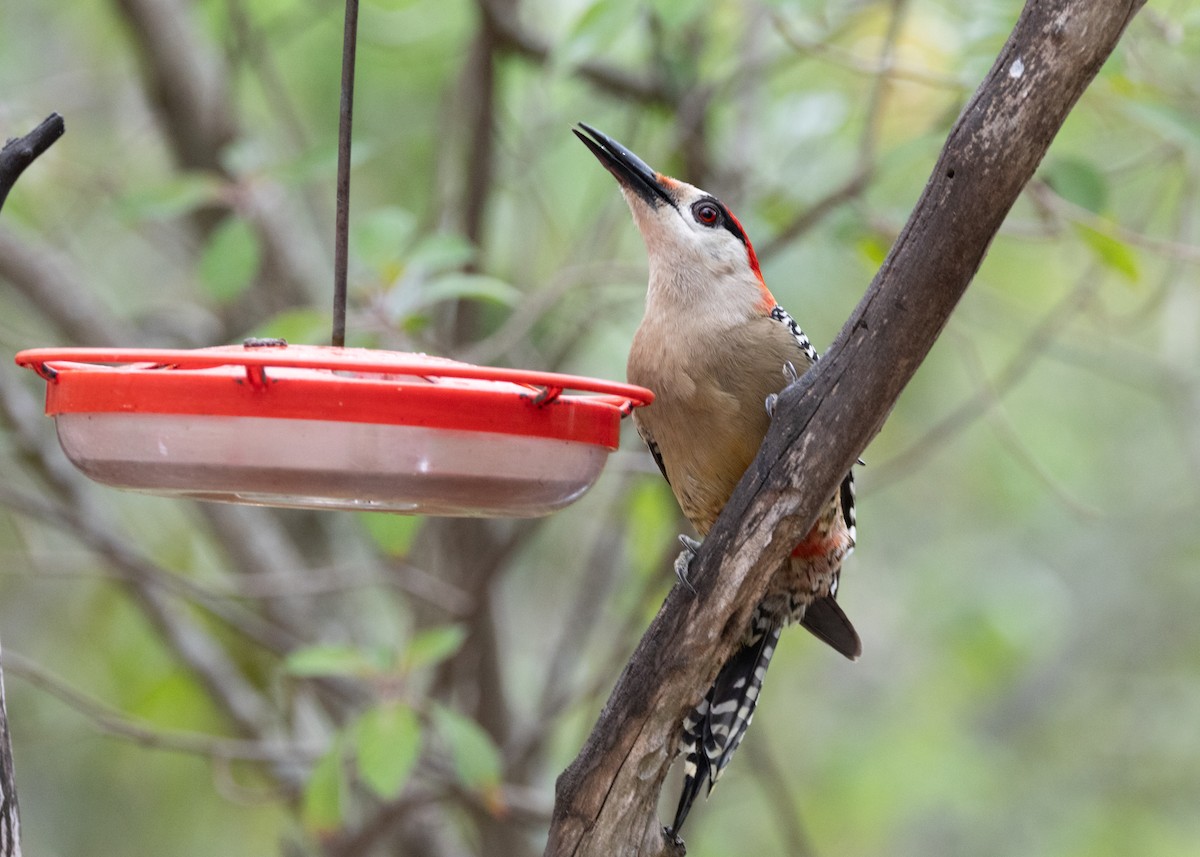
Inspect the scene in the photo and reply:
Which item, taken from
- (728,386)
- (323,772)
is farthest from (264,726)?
(728,386)

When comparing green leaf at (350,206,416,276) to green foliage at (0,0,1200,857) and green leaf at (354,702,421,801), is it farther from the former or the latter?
green leaf at (354,702,421,801)

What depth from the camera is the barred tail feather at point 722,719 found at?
3.11 metres

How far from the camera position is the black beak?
3.33m

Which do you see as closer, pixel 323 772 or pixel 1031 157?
pixel 1031 157

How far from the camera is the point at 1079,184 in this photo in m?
3.58

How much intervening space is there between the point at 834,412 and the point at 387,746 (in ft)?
6.39

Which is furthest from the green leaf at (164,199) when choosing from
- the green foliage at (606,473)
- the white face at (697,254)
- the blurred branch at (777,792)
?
the blurred branch at (777,792)

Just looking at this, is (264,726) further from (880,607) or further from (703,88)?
(880,607)

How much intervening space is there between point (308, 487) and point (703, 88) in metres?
3.56

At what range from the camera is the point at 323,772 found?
157 inches

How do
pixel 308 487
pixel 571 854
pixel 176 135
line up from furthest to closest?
pixel 176 135 → pixel 571 854 → pixel 308 487

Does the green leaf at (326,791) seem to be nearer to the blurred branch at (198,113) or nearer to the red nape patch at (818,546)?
the red nape patch at (818,546)

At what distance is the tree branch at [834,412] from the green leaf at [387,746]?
3.72 ft

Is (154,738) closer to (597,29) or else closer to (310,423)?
(597,29)
